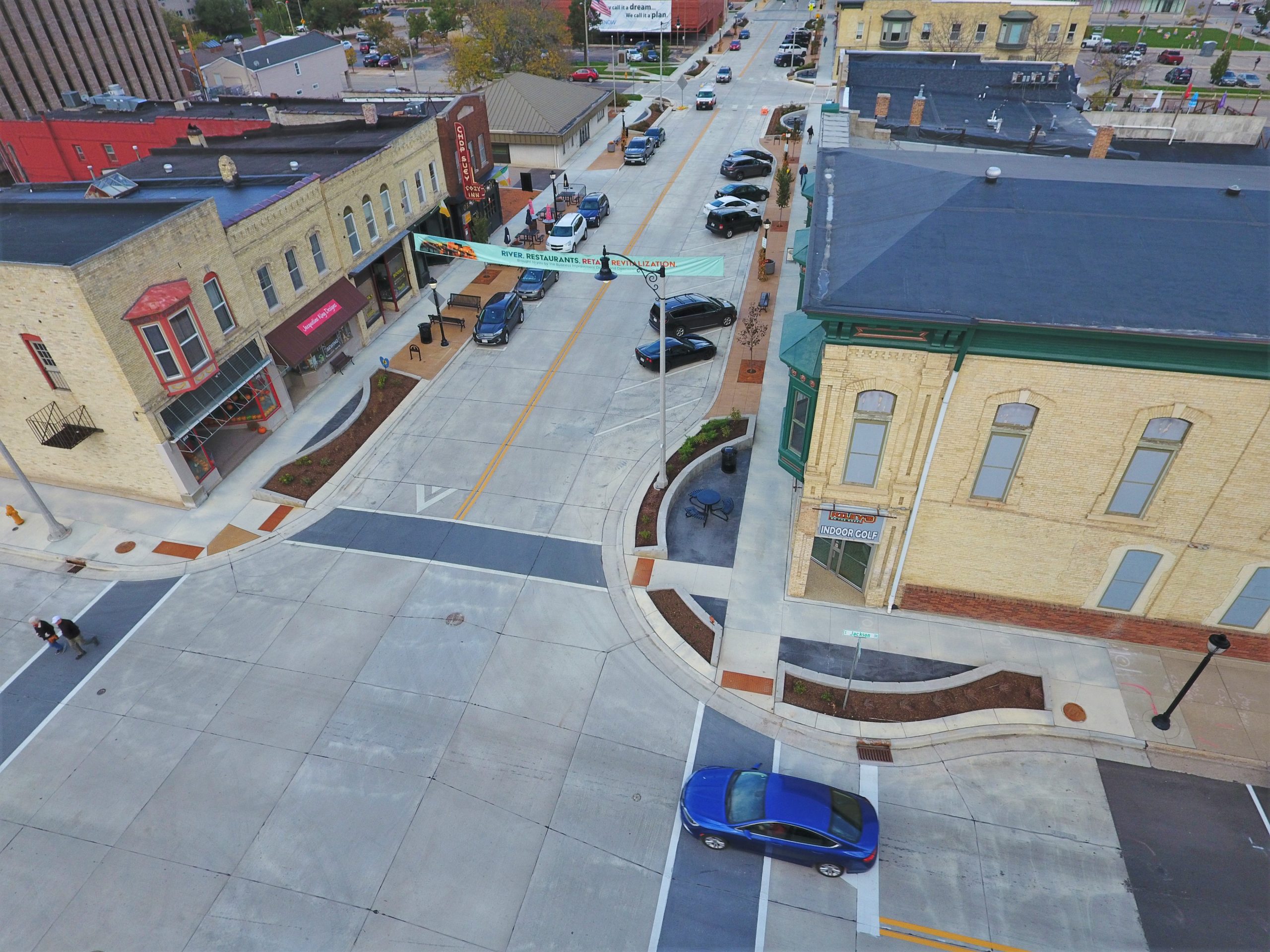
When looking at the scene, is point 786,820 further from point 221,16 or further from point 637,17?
point 221,16

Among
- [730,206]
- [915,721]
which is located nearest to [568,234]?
[730,206]

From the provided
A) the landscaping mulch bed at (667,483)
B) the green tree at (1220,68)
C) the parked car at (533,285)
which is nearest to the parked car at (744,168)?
the parked car at (533,285)

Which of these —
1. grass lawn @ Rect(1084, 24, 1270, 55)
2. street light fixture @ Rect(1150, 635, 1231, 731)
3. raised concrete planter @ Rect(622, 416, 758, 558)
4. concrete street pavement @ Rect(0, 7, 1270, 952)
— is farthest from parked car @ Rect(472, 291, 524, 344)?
grass lawn @ Rect(1084, 24, 1270, 55)

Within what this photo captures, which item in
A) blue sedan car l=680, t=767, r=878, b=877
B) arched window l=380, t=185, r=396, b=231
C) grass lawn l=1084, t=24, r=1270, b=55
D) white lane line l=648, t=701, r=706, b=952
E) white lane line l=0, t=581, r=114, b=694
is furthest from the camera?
grass lawn l=1084, t=24, r=1270, b=55

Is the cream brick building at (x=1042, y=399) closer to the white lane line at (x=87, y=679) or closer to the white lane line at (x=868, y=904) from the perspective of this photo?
the white lane line at (x=868, y=904)

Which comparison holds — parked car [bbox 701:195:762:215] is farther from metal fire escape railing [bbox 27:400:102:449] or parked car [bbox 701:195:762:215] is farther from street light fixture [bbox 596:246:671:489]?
metal fire escape railing [bbox 27:400:102:449]

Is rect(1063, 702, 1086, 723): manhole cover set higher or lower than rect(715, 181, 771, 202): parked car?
lower
